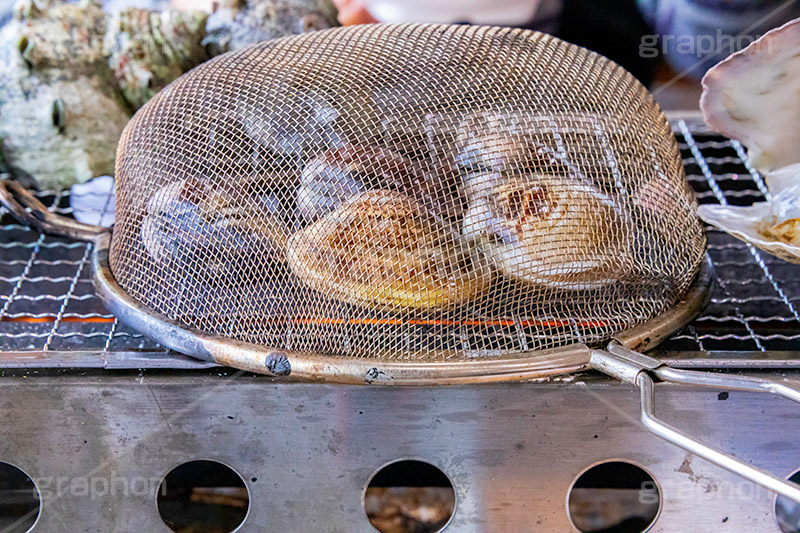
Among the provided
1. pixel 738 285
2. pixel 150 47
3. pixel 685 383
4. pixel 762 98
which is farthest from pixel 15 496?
pixel 762 98

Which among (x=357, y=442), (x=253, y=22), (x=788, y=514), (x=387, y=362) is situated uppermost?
(x=253, y=22)

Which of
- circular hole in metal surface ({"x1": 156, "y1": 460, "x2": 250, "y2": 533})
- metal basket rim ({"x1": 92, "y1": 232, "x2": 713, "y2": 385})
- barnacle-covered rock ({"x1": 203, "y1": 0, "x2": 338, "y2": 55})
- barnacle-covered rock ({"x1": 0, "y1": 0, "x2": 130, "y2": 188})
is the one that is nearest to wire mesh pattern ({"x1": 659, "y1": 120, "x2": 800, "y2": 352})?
metal basket rim ({"x1": 92, "y1": 232, "x2": 713, "y2": 385})

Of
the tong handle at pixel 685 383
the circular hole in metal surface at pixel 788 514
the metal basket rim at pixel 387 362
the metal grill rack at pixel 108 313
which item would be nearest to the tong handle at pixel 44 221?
the metal grill rack at pixel 108 313

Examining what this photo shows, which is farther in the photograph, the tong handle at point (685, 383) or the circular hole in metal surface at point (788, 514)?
the circular hole in metal surface at point (788, 514)

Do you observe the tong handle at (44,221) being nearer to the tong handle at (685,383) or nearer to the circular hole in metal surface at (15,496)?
the circular hole in metal surface at (15,496)

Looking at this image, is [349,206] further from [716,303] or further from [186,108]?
[716,303]

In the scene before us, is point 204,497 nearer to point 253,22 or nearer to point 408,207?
point 408,207
